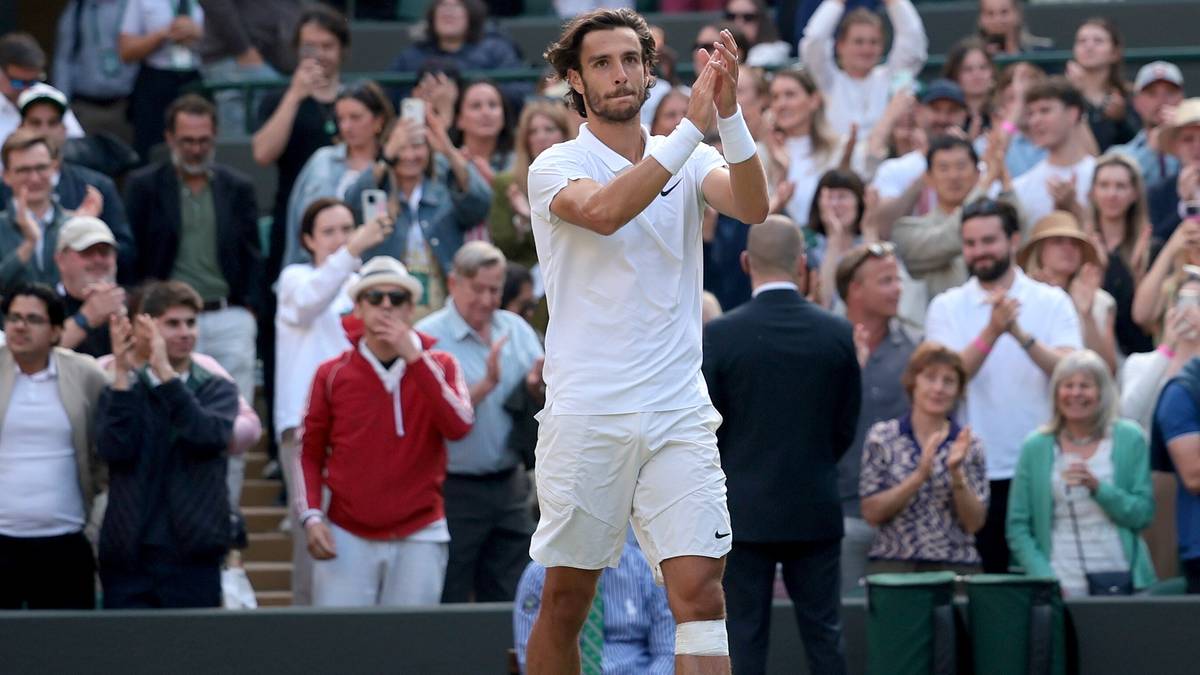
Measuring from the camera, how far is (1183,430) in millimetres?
8383

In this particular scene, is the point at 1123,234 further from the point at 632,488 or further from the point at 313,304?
the point at 632,488

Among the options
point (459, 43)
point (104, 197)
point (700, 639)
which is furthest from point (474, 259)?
point (459, 43)

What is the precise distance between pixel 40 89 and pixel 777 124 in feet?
13.5

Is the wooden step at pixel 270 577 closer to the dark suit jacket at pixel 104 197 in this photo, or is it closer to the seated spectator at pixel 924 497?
the dark suit jacket at pixel 104 197

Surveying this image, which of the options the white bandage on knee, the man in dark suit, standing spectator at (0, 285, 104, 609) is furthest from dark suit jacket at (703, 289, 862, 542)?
standing spectator at (0, 285, 104, 609)

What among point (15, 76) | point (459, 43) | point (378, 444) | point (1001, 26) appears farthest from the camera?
point (1001, 26)

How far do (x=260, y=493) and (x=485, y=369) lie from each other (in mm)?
2406

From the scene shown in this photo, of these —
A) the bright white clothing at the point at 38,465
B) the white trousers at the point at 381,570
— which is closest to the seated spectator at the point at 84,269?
the bright white clothing at the point at 38,465

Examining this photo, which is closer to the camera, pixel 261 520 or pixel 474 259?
pixel 474 259

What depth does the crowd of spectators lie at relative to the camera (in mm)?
8289

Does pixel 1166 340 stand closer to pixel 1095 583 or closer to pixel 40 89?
pixel 1095 583

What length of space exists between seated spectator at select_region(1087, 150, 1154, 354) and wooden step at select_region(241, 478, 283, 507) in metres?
4.58

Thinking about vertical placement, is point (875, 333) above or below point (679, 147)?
below

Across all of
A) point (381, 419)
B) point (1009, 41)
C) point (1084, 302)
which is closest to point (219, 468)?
point (381, 419)
